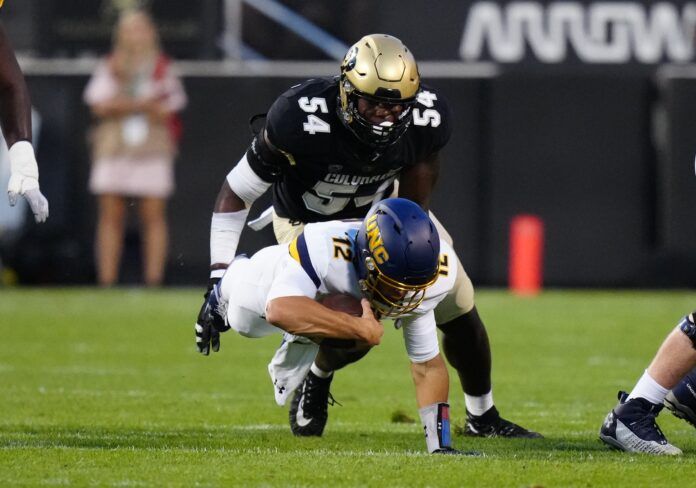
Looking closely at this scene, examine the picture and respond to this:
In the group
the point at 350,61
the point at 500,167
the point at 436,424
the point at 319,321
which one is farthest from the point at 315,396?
the point at 500,167

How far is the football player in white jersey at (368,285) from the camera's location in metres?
4.40

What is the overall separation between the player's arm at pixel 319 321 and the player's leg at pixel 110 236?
8550mm

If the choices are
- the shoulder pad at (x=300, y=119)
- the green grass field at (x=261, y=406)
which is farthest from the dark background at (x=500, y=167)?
the shoulder pad at (x=300, y=119)

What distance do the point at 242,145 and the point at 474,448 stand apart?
8.43m

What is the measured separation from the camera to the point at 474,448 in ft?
16.5

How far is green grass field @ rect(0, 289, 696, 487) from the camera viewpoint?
421cm

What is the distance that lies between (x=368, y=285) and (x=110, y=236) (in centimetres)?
861

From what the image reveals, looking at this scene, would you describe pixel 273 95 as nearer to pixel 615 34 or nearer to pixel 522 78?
pixel 522 78

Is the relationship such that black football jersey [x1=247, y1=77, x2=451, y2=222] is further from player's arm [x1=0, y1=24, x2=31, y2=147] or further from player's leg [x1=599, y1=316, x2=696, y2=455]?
player's leg [x1=599, y1=316, x2=696, y2=455]

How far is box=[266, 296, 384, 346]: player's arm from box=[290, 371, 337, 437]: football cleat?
950 millimetres

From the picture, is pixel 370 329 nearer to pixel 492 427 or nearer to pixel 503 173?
pixel 492 427

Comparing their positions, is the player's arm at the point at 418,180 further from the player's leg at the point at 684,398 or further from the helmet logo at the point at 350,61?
the player's leg at the point at 684,398

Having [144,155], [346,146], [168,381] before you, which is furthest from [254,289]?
[144,155]

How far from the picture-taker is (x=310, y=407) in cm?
538
